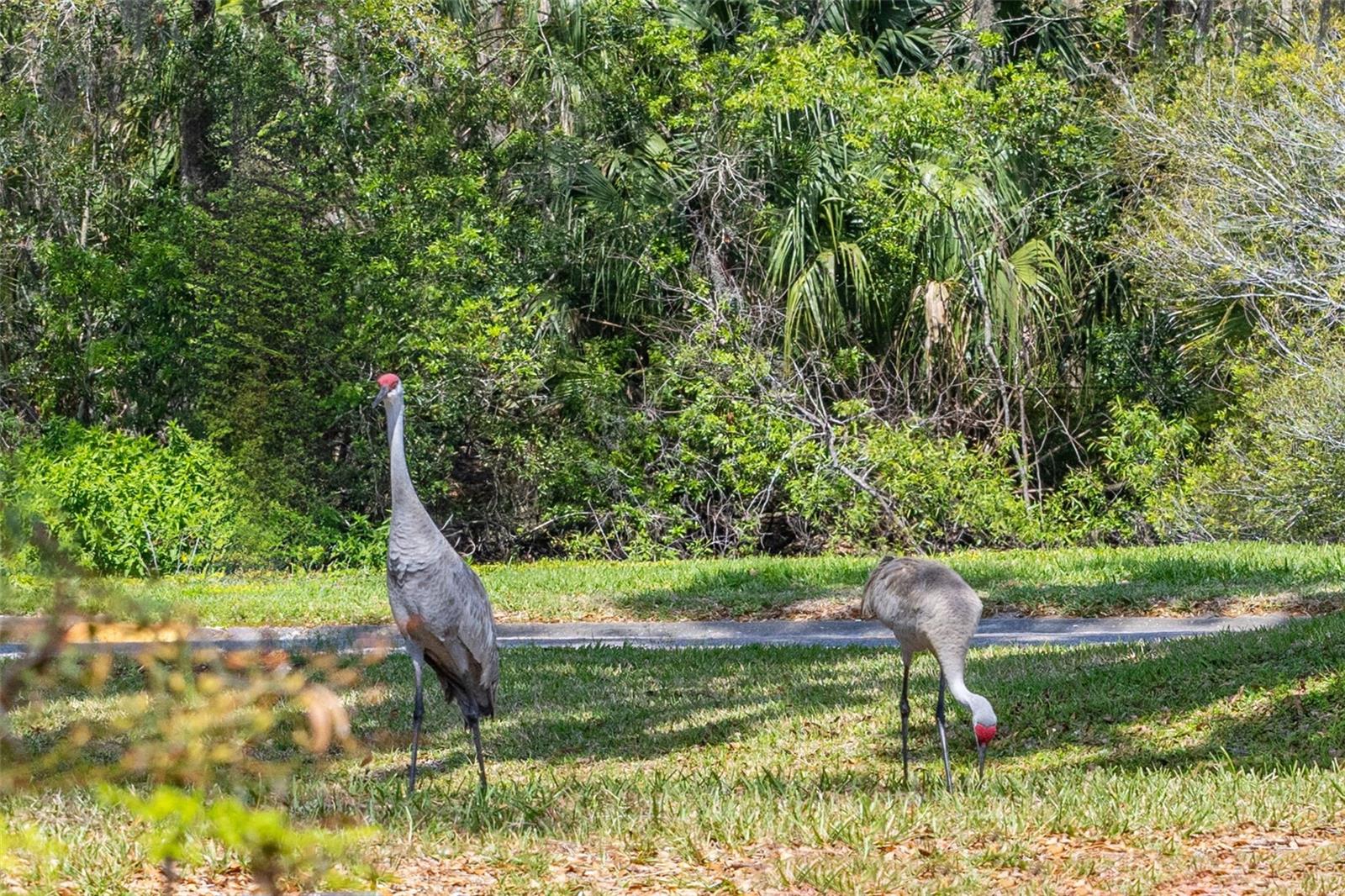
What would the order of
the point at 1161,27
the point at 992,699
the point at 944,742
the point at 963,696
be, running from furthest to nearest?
the point at 1161,27 < the point at 992,699 < the point at 944,742 < the point at 963,696

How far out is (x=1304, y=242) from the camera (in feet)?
56.4

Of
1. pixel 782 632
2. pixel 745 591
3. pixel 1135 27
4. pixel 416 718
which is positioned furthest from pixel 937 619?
pixel 1135 27

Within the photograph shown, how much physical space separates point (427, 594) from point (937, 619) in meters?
2.37

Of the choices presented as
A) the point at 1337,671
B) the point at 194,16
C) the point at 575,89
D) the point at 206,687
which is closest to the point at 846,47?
the point at 575,89

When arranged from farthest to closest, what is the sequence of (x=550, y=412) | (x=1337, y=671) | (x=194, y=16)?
(x=194, y=16) → (x=550, y=412) → (x=1337, y=671)

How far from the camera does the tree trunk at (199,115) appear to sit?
65.1 feet

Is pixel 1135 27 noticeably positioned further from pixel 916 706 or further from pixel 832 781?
pixel 832 781

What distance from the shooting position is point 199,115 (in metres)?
20.2

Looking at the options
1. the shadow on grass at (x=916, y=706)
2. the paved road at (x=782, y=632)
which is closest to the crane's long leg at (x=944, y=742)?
the shadow on grass at (x=916, y=706)

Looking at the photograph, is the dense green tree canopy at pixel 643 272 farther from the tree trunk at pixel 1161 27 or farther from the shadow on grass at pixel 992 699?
the shadow on grass at pixel 992 699

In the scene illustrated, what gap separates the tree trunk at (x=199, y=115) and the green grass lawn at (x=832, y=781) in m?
11.0

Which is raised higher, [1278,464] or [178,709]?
[178,709]

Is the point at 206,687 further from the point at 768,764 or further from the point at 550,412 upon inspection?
the point at 550,412

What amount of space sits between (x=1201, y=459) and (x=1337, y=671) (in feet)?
36.7
